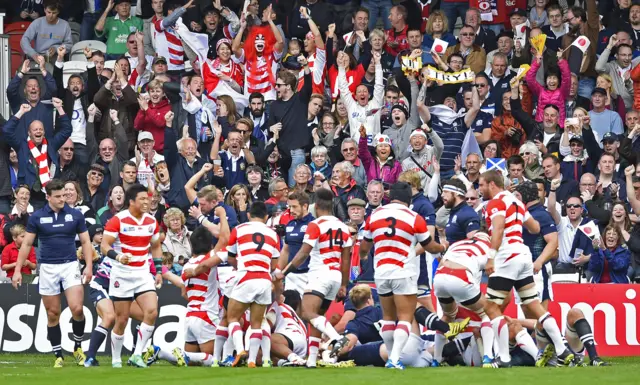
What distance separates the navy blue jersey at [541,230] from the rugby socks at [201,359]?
4.20m

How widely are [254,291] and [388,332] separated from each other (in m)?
1.66

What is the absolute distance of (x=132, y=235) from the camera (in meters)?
16.3

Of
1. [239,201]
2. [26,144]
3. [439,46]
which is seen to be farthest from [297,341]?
[26,144]

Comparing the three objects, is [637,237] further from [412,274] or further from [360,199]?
[412,274]

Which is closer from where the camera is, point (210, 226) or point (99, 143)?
point (210, 226)

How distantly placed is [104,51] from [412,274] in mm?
12528

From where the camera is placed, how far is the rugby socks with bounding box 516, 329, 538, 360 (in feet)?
50.1

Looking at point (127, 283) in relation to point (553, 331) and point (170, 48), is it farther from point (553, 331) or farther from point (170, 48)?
point (170, 48)

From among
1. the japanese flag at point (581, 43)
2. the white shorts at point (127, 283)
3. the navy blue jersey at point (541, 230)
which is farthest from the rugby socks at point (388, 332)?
the japanese flag at point (581, 43)

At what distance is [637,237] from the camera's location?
19938 millimetres

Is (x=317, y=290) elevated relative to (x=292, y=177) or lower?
lower

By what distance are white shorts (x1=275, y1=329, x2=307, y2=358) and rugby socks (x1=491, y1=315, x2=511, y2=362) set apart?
2.66 meters

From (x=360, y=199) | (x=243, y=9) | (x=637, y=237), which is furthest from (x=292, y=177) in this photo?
(x=637, y=237)

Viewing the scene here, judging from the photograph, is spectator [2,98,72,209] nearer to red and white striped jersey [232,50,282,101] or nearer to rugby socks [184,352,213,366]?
red and white striped jersey [232,50,282,101]
